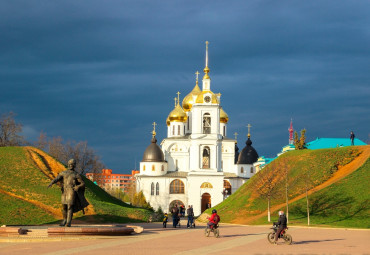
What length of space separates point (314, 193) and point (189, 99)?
170 ft

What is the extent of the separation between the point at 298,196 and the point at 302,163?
6.20 metres

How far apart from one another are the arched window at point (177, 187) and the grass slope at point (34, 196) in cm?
3423

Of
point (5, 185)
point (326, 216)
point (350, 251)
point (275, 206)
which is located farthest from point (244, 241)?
point (5, 185)

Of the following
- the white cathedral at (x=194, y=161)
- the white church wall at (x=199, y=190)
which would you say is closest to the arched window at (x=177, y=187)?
the white cathedral at (x=194, y=161)

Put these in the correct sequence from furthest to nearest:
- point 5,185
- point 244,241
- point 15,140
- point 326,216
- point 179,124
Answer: point 179,124, point 15,140, point 5,185, point 326,216, point 244,241

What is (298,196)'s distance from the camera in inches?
1827

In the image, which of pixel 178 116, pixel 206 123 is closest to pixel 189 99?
pixel 178 116

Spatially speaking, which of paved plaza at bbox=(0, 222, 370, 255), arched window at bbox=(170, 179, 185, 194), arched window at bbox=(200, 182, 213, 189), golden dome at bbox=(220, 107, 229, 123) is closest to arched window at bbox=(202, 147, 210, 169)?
arched window at bbox=(200, 182, 213, 189)

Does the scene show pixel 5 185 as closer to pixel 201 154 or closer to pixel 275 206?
pixel 275 206

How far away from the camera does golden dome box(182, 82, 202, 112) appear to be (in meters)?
93.9

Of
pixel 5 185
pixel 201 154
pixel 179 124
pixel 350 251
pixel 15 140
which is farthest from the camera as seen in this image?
pixel 179 124

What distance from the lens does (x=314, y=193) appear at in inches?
1738

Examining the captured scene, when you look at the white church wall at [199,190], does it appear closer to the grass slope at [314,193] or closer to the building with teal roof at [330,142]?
the building with teal roof at [330,142]

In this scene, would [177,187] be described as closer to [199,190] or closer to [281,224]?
[199,190]
